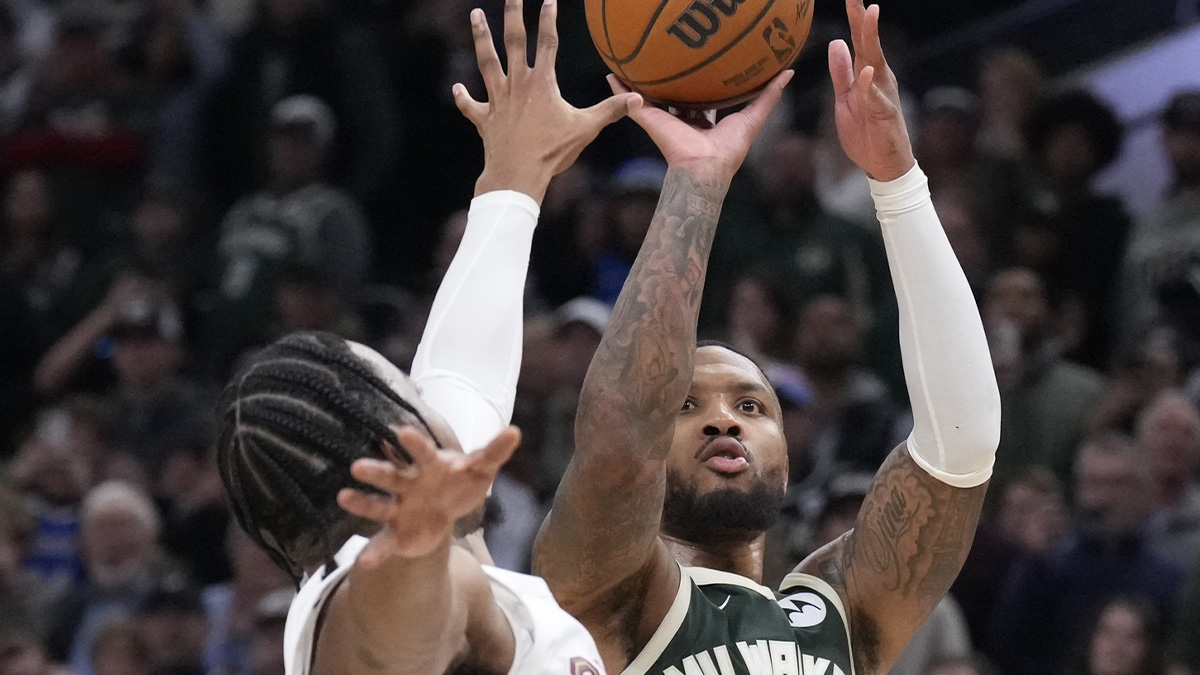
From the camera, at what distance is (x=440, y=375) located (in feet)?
8.83

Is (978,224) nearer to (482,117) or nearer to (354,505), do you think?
(482,117)

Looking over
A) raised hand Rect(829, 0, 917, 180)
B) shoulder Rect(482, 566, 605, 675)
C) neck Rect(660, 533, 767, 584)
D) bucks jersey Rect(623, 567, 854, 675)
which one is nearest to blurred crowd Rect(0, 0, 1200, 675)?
neck Rect(660, 533, 767, 584)

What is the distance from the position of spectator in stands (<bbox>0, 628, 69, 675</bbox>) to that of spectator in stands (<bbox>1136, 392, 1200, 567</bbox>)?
3.65 meters

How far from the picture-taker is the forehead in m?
3.66

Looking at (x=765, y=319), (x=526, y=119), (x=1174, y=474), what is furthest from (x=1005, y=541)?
(x=526, y=119)

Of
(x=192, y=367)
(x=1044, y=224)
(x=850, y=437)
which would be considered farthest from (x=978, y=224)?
(x=192, y=367)

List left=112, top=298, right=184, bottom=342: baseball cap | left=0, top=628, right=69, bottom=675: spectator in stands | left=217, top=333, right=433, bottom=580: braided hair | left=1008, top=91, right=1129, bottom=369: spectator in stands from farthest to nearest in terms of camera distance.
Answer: left=112, top=298, right=184, bottom=342: baseball cap → left=1008, top=91, right=1129, bottom=369: spectator in stands → left=0, top=628, right=69, bottom=675: spectator in stands → left=217, top=333, right=433, bottom=580: braided hair

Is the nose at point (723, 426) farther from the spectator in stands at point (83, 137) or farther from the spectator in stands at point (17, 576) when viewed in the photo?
the spectator in stands at point (83, 137)

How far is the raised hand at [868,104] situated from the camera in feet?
10.9

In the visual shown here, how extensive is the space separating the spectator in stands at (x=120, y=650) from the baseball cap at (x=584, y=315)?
1.92 meters

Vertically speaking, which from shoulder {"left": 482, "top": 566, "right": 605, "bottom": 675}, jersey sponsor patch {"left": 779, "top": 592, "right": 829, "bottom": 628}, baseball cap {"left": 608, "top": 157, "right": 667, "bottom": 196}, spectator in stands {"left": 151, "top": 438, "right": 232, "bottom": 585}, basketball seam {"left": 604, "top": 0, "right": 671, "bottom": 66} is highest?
basketball seam {"left": 604, "top": 0, "right": 671, "bottom": 66}

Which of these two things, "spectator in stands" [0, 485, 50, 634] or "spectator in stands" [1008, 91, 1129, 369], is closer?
"spectator in stands" [0, 485, 50, 634]

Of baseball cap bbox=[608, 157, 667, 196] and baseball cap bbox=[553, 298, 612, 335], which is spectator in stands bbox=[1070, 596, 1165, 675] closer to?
baseball cap bbox=[553, 298, 612, 335]

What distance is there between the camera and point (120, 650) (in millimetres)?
6219
